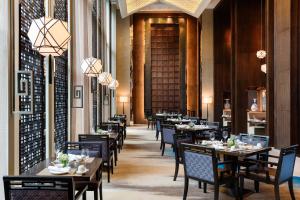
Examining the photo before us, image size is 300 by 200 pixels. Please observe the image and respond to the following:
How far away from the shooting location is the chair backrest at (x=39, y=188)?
8.33ft

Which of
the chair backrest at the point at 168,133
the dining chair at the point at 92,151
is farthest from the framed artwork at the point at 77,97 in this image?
the chair backrest at the point at 168,133

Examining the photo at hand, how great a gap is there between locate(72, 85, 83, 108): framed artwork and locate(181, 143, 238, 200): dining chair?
2.60 meters

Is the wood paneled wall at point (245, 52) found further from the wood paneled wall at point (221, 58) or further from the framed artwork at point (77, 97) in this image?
the framed artwork at point (77, 97)

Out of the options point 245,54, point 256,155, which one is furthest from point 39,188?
point 245,54

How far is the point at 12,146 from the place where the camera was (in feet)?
10.6

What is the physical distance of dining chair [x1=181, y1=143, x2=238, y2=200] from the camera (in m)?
4.12

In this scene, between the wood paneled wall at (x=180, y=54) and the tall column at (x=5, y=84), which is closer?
the tall column at (x=5, y=84)

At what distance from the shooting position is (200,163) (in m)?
4.29

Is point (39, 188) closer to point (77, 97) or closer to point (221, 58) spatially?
point (77, 97)

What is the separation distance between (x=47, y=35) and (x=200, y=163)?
2221mm

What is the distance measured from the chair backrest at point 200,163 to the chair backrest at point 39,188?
1.98 meters

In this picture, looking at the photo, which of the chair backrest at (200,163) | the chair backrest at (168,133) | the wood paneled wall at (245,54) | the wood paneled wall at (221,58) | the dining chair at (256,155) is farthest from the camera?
the wood paneled wall at (221,58)

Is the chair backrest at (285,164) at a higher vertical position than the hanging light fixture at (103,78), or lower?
lower

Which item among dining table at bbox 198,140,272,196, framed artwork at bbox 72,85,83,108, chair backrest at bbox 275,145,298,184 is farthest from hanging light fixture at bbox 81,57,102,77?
chair backrest at bbox 275,145,298,184
